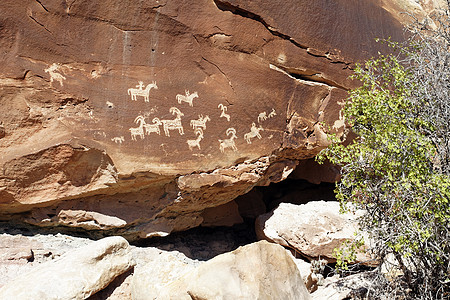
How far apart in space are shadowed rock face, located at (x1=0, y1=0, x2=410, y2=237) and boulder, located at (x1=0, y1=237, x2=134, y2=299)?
83cm

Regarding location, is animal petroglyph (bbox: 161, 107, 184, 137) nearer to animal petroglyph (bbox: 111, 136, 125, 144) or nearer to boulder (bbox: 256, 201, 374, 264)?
animal petroglyph (bbox: 111, 136, 125, 144)

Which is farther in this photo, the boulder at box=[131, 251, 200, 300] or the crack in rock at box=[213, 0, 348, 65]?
the crack in rock at box=[213, 0, 348, 65]

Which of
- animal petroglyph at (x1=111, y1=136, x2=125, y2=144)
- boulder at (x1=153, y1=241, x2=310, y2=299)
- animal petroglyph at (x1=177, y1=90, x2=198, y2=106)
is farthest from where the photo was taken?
animal petroglyph at (x1=177, y1=90, x2=198, y2=106)

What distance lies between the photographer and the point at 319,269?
17.4 ft

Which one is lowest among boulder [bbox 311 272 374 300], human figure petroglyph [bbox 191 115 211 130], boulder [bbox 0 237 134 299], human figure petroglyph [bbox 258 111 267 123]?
boulder [bbox 311 272 374 300]

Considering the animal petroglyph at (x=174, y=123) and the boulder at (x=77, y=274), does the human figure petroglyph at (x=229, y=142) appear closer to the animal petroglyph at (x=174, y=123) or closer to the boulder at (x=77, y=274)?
the animal petroglyph at (x=174, y=123)

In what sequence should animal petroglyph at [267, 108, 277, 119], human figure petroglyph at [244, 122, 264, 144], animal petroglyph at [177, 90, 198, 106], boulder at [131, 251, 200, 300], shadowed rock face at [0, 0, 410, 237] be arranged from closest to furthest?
boulder at [131, 251, 200, 300] → shadowed rock face at [0, 0, 410, 237] → animal petroglyph at [177, 90, 198, 106] → human figure petroglyph at [244, 122, 264, 144] → animal petroglyph at [267, 108, 277, 119]

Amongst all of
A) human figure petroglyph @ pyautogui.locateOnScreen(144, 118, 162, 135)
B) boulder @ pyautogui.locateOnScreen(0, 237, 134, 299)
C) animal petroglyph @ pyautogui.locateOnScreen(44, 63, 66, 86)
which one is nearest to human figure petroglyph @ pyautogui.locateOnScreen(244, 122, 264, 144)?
human figure petroglyph @ pyautogui.locateOnScreen(144, 118, 162, 135)

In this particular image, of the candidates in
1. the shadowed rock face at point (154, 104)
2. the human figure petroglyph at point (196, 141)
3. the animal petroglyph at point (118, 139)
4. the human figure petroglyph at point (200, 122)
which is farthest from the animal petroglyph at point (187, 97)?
the animal petroglyph at point (118, 139)

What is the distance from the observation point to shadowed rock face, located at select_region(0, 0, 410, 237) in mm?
A: 4195

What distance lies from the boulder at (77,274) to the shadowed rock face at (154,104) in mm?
834

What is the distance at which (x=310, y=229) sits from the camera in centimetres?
536

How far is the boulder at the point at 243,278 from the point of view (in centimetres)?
332

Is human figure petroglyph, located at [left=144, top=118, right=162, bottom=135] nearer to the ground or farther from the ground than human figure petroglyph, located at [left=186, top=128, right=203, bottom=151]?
farther from the ground
